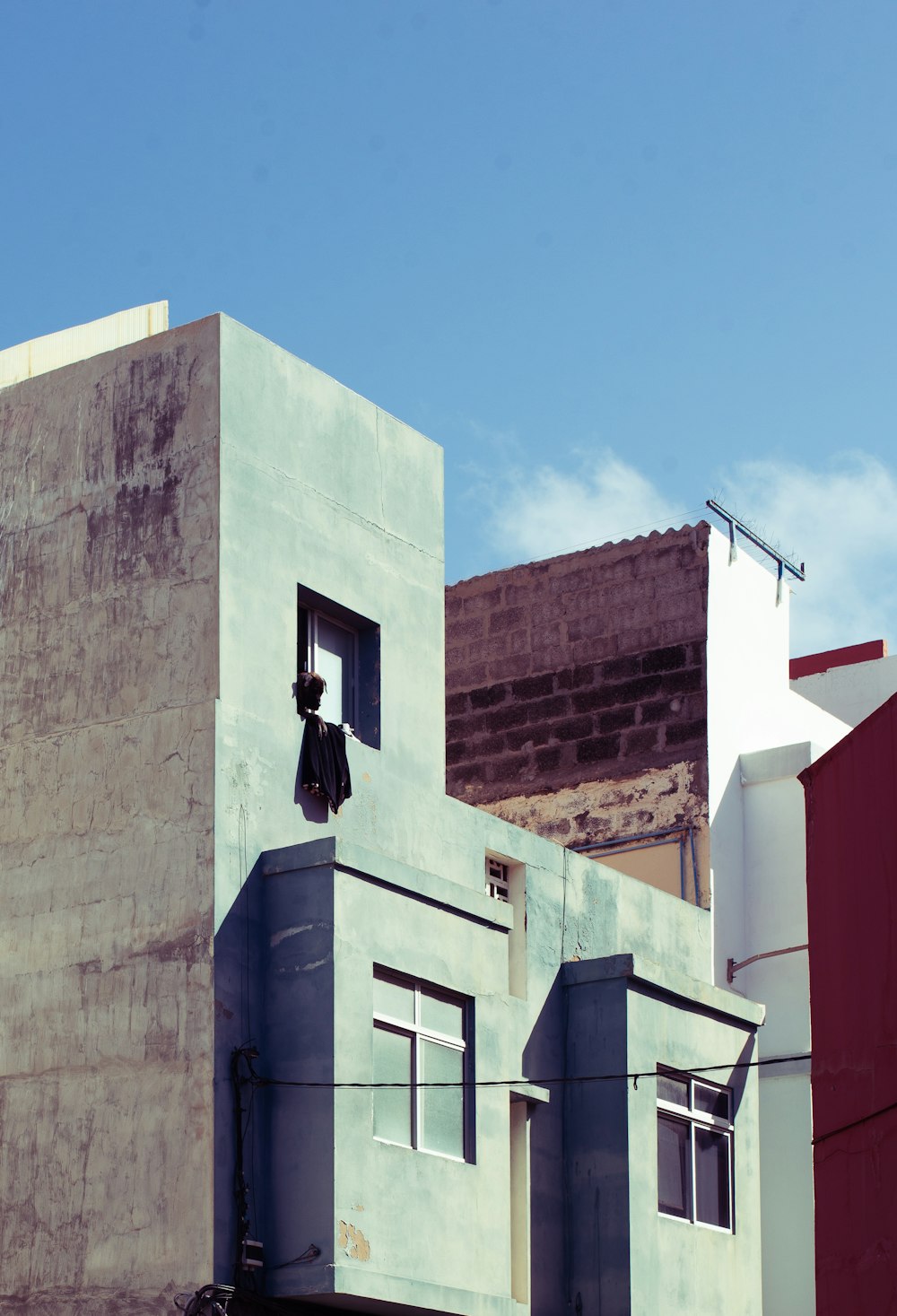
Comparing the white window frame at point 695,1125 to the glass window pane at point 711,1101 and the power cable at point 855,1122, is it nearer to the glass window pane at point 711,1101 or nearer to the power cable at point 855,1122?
the glass window pane at point 711,1101

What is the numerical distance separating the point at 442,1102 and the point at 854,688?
17.2 metres

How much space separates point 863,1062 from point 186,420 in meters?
9.20

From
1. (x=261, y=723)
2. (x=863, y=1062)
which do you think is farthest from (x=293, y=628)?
(x=863, y=1062)

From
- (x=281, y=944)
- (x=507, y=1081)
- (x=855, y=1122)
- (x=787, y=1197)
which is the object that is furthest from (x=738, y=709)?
(x=855, y=1122)

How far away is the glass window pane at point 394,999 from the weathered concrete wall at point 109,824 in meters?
1.72

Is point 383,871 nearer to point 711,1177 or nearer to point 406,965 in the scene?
point 406,965

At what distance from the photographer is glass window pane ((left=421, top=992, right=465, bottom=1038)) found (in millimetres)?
20625

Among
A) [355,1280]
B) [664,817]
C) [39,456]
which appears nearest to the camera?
[355,1280]

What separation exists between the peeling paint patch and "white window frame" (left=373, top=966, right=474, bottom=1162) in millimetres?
959

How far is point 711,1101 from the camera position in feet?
78.7

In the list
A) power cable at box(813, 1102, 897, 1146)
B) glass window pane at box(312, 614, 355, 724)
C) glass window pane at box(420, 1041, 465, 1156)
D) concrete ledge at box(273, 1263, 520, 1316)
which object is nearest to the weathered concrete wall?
concrete ledge at box(273, 1263, 520, 1316)

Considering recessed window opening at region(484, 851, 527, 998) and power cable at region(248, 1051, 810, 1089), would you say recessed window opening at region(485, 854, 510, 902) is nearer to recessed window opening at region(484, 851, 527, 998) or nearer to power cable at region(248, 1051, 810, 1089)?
recessed window opening at region(484, 851, 527, 998)

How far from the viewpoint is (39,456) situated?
Answer: 22.0 meters

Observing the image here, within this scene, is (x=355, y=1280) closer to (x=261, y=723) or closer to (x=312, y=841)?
(x=312, y=841)
